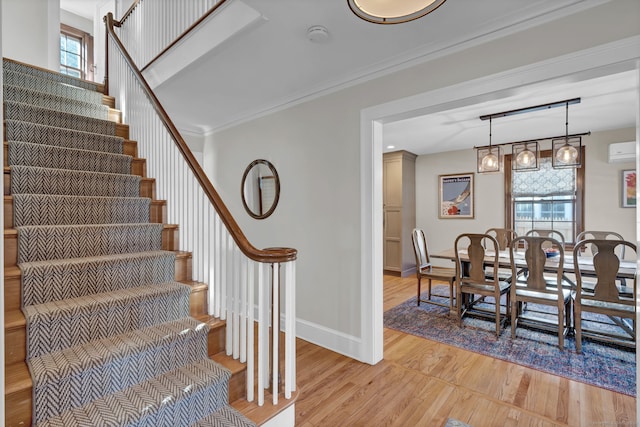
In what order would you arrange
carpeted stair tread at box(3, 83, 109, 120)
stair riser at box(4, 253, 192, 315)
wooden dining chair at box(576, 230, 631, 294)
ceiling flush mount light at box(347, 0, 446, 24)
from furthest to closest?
1. wooden dining chair at box(576, 230, 631, 294)
2. carpeted stair tread at box(3, 83, 109, 120)
3. stair riser at box(4, 253, 192, 315)
4. ceiling flush mount light at box(347, 0, 446, 24)

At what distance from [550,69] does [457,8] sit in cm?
67

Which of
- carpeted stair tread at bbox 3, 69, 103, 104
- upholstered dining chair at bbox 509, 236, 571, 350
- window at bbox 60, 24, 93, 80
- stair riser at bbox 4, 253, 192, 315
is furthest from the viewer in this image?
window at bbox 60, 24, 93, 80

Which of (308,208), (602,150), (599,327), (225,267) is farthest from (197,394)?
(602,150)

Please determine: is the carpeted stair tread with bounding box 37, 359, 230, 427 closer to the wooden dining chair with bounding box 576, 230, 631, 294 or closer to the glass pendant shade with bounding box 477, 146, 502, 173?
the glass pendant shade with bounding box 477, 146, 502, 173

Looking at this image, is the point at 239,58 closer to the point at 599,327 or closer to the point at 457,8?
the point at 457,8

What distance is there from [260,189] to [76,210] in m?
1.93

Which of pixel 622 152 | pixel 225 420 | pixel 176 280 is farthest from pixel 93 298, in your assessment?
pixel 622 152

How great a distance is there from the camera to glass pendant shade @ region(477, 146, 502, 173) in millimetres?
3775

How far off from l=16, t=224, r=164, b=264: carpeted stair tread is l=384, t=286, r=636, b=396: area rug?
2632mm

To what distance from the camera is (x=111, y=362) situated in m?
1.56

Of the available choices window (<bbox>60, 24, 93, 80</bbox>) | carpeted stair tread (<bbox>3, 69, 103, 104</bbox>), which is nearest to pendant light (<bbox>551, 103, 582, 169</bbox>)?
carpeted stair tread (<bbox>3, 69, 103, 104</bbox>)

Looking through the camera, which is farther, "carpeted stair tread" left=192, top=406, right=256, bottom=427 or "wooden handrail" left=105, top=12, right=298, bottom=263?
"wooden handrail" left=105, top=12, right=298, bottom=263

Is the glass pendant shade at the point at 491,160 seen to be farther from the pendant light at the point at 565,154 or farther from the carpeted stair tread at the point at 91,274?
the carpeted stair tread at the point at 91,274

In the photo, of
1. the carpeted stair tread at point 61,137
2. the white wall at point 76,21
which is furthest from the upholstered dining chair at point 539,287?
the white wall at point 76,21
